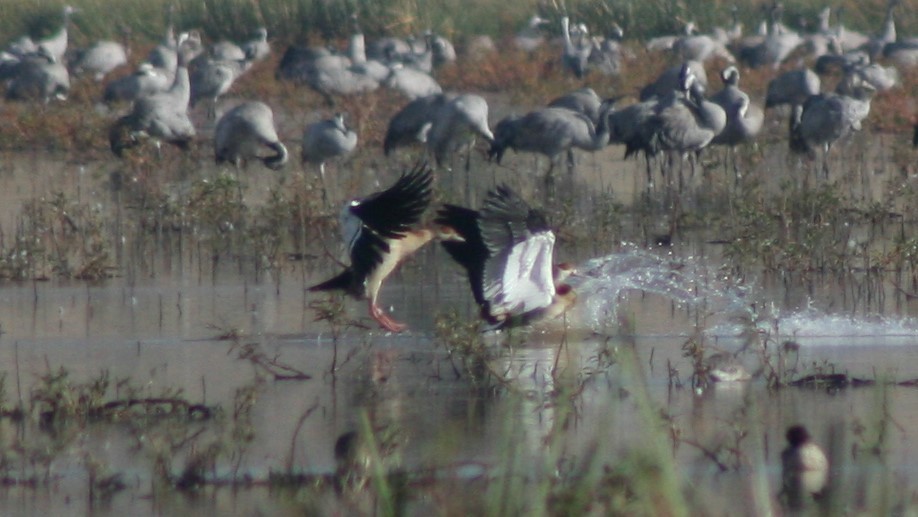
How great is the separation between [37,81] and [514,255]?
14.3 metres

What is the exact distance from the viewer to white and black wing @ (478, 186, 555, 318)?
7.21 m

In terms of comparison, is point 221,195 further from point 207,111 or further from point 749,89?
point 749,89

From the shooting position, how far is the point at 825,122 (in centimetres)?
1497

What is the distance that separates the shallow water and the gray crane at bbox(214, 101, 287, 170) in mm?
3796

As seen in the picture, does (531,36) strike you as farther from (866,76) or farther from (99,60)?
(866,76)

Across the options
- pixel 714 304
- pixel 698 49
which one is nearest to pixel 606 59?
pixel 698 49

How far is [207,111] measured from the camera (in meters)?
21.0

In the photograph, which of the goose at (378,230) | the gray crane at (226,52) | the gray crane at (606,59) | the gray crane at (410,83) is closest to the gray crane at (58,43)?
the gray crane at (226,52)

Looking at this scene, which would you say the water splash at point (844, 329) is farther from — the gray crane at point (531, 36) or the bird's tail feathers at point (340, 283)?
the gray crane at point (531, 36)

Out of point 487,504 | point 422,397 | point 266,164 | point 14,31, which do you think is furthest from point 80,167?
point 14,31

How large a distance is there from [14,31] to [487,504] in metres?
27.2

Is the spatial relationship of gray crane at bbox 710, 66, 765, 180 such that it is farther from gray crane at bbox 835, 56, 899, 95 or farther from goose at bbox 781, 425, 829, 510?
goose at bbox 781, 425, 829, 510

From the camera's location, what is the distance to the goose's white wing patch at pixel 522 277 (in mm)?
7293

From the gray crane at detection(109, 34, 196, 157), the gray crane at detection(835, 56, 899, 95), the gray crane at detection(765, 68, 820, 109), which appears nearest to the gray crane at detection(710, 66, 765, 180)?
the gray crane at detection(765, 68, 820, 109)
